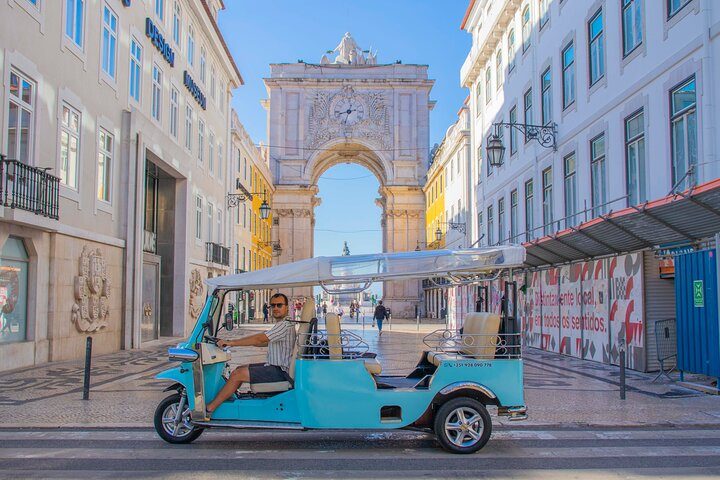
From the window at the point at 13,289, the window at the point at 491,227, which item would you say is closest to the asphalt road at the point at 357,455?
the window at the point at 13,289

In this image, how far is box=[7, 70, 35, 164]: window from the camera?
14984mm

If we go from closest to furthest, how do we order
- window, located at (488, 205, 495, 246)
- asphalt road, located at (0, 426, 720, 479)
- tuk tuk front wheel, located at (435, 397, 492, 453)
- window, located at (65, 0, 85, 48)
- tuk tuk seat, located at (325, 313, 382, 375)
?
asphalt road, located at (0, 426, 720, 479), tuk tuk front wheel, located at (435, 397, 492, 453), tuk tuk seat, located at (325, 313, 382, 375), window, located at (65, 0, 85, 48), window, located at (488, 205, 495, 246)

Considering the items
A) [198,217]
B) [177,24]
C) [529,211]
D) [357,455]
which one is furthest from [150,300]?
[357,455]

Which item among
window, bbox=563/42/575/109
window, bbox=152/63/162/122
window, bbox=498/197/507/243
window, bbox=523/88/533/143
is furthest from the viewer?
window, bbox=498/197/507/243

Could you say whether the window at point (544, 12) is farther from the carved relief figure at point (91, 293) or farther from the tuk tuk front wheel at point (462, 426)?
the tuk tuk front wheel at point (462, 426)

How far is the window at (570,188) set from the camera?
20.2 metres

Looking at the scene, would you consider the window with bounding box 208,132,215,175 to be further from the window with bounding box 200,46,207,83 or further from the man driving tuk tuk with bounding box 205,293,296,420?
the man driving tuk tuk with bounding box 205,293,296,420

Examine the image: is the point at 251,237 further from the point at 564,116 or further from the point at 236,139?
the point at 564,116

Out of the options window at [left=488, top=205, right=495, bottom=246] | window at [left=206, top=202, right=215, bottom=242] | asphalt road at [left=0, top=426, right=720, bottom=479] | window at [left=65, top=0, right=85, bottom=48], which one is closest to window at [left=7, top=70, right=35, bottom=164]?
window at [left=65, top=0, right=85, bottom=48]

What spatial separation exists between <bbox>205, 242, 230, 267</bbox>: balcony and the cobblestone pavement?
641 inches

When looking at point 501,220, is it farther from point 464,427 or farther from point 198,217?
point 464,427

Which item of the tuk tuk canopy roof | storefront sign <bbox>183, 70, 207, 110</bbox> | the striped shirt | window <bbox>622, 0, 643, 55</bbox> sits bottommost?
the striped shirt

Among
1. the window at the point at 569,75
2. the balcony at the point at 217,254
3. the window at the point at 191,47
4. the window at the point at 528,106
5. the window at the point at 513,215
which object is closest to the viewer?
the window at the point at 569,75

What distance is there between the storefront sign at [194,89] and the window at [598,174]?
17620mm
